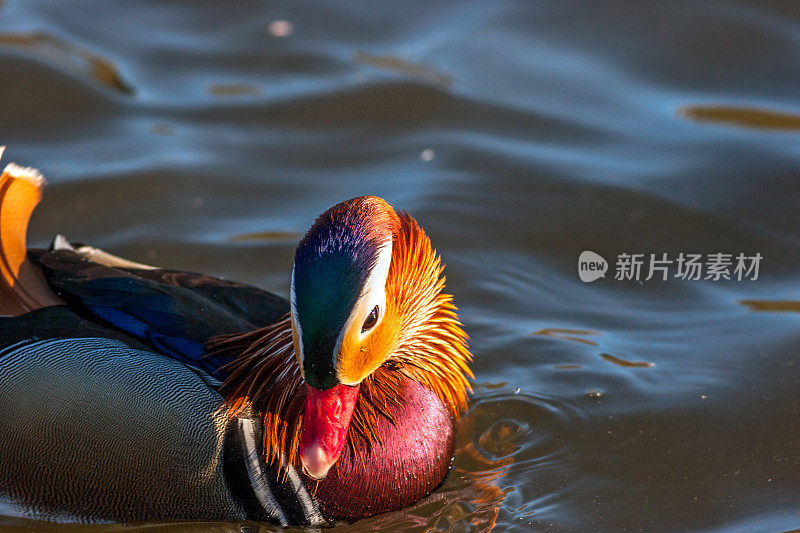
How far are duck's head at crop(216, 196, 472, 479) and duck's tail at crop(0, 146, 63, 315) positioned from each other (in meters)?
0.90

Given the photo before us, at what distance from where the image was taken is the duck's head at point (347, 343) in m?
3.70

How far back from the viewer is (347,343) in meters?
3.71

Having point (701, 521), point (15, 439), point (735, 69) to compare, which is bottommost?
point (701, 521)

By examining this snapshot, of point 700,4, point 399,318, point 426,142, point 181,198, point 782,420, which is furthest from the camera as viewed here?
point 700,4

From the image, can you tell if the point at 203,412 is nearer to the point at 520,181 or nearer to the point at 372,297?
the point at 372,297

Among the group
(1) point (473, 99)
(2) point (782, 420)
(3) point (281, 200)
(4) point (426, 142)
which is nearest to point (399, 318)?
(2) point (782, 420)

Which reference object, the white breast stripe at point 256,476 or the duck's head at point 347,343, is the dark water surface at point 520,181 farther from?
the duck's head at point 347,343

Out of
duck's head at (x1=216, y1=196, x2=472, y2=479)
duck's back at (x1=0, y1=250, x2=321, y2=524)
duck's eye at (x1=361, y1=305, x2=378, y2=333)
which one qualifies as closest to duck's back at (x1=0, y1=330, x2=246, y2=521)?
duck's back at (x1=0, y1=250, x2=321, y2=524)

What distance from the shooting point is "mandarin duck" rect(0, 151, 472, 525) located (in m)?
4.19

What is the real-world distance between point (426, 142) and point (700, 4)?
3.07 m

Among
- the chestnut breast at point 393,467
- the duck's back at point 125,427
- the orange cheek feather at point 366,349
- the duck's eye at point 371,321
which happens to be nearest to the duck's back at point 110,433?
the duck's back at point 125,427

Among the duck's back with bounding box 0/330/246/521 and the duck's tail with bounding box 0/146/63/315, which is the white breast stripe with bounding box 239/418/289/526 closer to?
the duck's back with bounding box 0/330/246/521

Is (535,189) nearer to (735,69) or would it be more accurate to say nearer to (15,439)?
(735,69)

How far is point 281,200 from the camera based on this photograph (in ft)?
22.9
